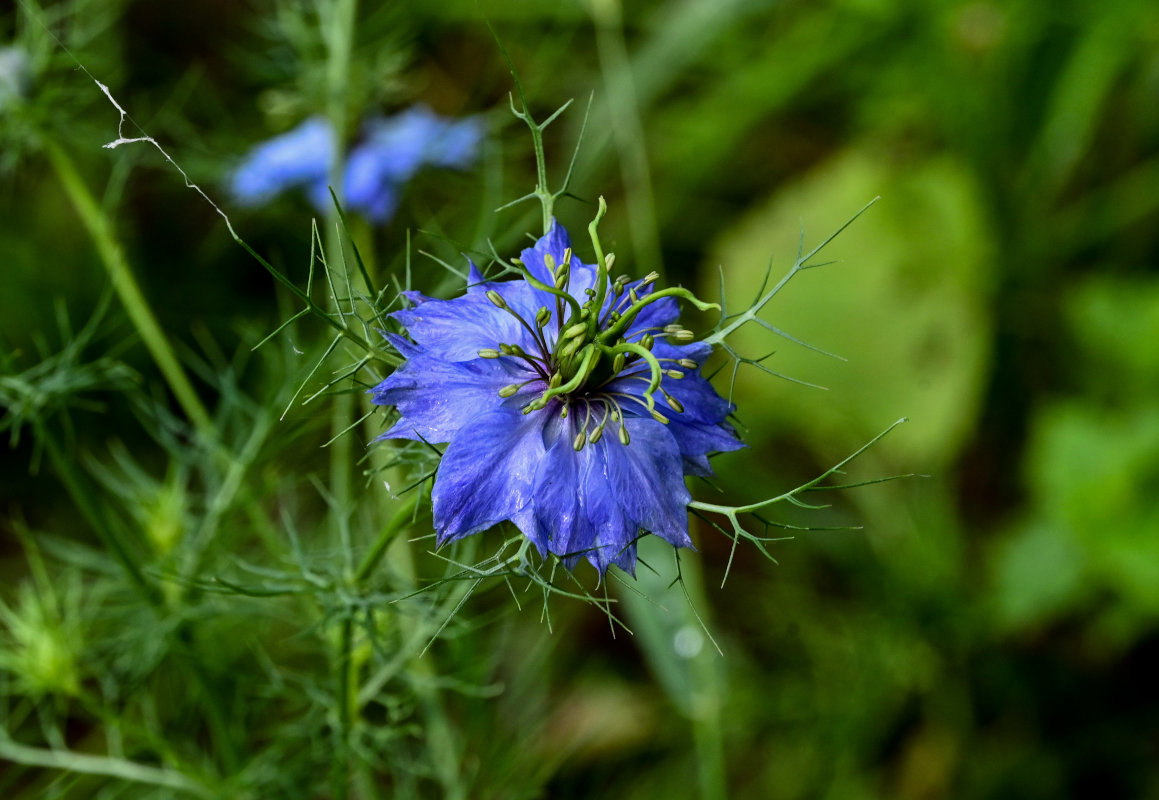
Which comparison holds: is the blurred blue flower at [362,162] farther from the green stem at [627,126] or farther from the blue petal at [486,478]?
the blue petal at [486,478]

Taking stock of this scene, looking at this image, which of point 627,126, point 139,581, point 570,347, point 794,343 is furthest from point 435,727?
point 627,126

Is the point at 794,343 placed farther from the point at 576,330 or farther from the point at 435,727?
the point at 576,330

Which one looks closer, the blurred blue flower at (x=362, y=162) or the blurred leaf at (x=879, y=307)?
the blurred blue flower at (x=362, y=162)

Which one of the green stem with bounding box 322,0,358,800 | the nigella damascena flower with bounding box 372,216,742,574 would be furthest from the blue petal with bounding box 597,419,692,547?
the green stem with bounding box 322,0,358,800

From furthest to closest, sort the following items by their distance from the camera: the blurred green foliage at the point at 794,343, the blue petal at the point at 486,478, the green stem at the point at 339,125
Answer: the blurred green foliage at the point at 794,343 < the green stem at the point at 339,125 < the blue petal at the point at 486,478

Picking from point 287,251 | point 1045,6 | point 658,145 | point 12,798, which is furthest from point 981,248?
point 12,798

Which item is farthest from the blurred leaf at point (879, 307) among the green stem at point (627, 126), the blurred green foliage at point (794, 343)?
the green stem at point (627, 126)
